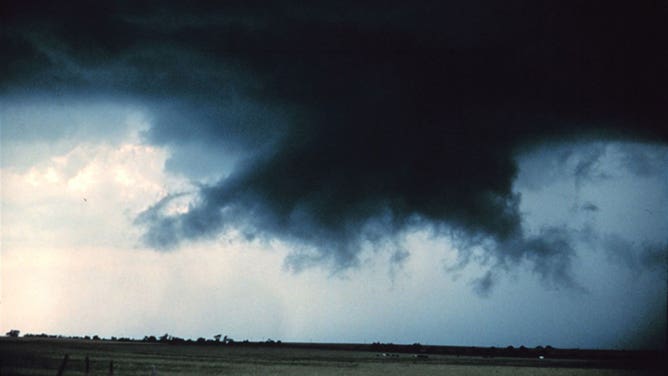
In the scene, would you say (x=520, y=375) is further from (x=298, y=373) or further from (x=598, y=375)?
(x=298, y=373)

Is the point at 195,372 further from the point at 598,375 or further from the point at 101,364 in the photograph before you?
the point at 598,375

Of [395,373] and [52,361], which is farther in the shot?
[395,373]

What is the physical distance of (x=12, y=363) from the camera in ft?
246

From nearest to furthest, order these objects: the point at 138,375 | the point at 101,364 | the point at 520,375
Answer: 1. the point at 138,375
2. the point at 101,364
3. the point at 520,375

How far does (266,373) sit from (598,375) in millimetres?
60954

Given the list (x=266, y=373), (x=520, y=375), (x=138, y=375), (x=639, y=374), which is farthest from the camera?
(x=639, y=374)

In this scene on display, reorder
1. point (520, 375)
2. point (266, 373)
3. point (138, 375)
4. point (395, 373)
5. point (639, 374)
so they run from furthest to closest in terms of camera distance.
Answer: point (639, 374), point (520, 375), point (395, 373), point (266, 373), point (138, 375)

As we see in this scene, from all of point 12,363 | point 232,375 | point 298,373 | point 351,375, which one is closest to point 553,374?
point 351,375

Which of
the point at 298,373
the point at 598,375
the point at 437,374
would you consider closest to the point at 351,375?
the point at 298,373

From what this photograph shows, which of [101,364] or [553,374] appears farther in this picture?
[553,374]

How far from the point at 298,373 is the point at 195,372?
52.4 feet

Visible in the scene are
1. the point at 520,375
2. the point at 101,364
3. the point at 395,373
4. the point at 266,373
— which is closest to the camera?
the point at 101,364

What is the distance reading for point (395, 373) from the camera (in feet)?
342

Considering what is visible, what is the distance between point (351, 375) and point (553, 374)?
1593 inches
